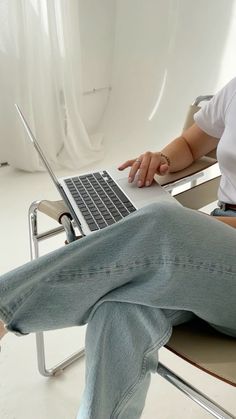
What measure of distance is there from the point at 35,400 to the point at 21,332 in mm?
533

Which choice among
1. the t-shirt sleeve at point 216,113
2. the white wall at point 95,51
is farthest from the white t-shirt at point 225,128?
the white wall at point 95,51

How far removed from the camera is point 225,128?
1097 mm

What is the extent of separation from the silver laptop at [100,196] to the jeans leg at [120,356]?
0.24 meters

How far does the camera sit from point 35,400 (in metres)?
1.11

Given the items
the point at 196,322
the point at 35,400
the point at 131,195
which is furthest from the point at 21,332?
the point at 35,400

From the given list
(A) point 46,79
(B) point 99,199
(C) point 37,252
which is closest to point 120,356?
(B) point 99,199

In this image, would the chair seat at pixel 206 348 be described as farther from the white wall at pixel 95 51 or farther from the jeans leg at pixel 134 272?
the white wall at pixel 95 51

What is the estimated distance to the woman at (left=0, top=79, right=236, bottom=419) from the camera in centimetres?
63

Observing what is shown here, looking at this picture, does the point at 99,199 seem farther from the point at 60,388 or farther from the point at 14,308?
the point at 60,388

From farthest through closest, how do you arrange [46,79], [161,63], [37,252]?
[161,63], [46,79], [37,252]

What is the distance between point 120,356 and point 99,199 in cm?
40

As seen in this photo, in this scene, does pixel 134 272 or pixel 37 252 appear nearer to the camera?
pixel 134 272

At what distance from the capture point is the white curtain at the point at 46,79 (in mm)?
2062

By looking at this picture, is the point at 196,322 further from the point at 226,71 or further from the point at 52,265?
the point at 226,71
